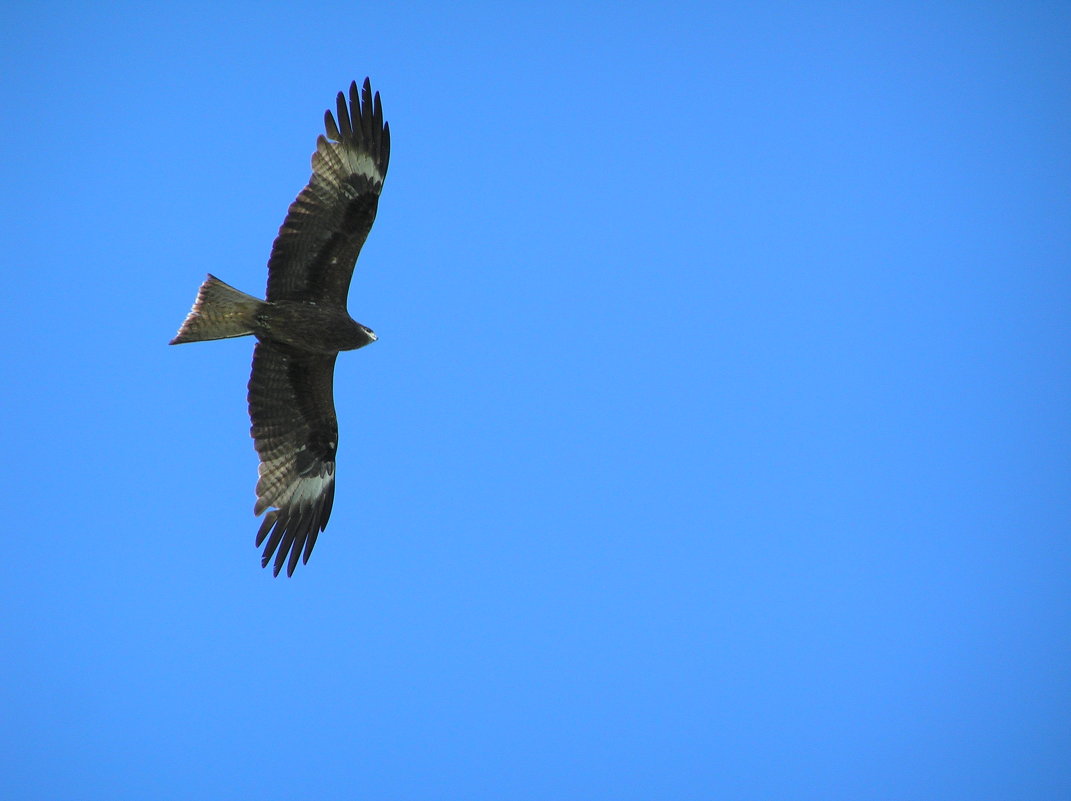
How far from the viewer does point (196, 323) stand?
29.5ft

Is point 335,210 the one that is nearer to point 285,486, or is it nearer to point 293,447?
point 293,447

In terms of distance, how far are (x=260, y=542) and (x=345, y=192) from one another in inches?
130

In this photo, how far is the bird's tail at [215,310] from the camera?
8992 millimetres

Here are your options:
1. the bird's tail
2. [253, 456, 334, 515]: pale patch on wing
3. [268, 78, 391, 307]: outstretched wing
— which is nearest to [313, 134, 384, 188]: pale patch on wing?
[268, 78, 391, 307]: outstretched wing

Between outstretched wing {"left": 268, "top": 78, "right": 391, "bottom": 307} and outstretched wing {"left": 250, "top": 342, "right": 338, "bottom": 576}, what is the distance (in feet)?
2.47

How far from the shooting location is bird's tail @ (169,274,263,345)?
8.99m

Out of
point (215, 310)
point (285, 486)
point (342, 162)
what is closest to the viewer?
point (215, 310)

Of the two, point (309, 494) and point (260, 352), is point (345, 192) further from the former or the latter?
point (309, 494)

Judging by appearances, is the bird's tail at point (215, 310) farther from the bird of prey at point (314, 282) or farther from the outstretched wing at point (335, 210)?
the outstretched wing at point (335, 210)

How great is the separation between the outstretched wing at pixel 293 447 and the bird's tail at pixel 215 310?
66cm

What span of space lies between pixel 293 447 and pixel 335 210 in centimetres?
240

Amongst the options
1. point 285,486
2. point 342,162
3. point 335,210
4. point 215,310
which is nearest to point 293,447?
point 285,486

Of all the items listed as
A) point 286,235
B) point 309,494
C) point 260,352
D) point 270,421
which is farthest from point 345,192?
point 309,494

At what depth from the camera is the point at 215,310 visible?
9.02 metres
